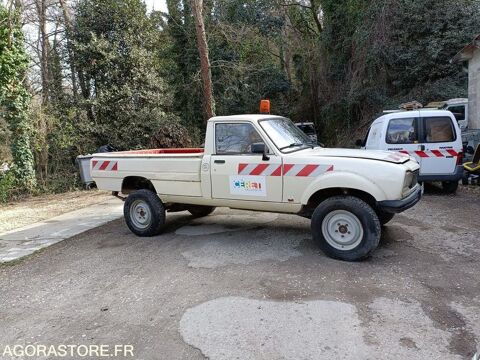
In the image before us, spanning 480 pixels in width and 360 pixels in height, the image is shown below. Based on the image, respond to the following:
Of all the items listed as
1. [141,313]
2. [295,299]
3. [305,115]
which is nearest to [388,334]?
[295,299]

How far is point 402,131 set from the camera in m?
8.74

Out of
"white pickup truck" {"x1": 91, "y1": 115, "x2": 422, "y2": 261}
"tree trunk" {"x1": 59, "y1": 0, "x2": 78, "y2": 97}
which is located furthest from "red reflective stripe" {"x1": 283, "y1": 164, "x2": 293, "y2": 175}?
"tree trunk" {"x1": 59, "y1": 0, "x2": 78, "y2": 97}

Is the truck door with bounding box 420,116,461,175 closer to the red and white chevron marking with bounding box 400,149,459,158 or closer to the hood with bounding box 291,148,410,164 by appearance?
the red and white chevron marking with bounding box 400,149,459,158

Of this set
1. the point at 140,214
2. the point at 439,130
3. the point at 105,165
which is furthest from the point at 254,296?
the point at 439,130

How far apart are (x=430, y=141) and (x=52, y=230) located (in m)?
8.02

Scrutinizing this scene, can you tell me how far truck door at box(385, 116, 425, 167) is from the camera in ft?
28.1

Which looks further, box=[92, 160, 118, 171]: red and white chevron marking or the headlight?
box=[92, 160, 118, 171]: red and white chevron marking

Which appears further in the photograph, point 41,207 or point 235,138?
point 41,207

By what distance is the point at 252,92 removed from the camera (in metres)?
20.8

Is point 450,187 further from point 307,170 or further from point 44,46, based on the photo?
point 44,46

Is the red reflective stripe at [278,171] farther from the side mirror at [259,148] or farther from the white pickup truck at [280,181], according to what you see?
the side mirror at [259,148]

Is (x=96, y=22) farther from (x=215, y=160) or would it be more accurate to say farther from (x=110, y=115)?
(x=215, y=160)

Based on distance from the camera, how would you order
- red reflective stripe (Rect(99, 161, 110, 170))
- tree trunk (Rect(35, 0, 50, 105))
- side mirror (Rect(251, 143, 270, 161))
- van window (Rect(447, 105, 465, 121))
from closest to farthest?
side mirror (Rect(251, 143, 270, 161)), red reflective stripe (Rect(99, 161, 110, 170)), van window (Rect(447, 105, 465, 121)), tree trunk (Rect(35, 0, 50, 105))

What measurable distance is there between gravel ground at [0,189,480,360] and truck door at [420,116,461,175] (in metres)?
2.42
